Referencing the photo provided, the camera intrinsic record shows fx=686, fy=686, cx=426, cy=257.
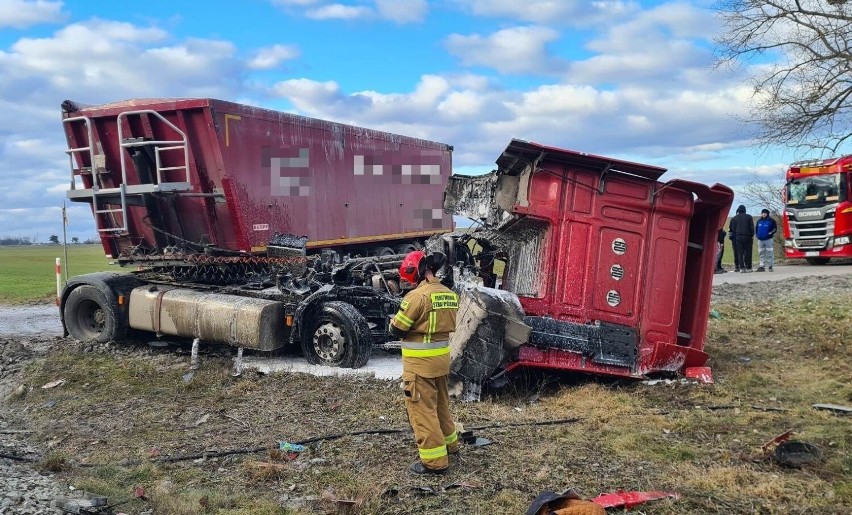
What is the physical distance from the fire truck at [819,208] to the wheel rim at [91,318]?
16.1 m

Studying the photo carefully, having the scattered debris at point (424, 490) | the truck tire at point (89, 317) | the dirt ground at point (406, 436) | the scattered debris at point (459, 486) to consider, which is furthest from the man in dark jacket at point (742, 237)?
the scattered debris at point (424, 490)

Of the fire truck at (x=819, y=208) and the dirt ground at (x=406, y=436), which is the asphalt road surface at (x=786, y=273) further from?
the dirt ground at (x=406, y=436)

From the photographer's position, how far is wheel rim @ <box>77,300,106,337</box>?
28.8 ft

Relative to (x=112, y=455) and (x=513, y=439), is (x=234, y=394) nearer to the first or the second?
(x=112, y=455)

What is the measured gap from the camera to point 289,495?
3820 mm

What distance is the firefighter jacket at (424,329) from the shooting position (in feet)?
13.8

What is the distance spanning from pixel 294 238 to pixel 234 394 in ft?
9.45

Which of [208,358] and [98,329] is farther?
[98,329]

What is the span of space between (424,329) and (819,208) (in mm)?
15990

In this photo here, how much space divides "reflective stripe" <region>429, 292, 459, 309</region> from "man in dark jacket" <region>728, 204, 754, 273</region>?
45.5 feet

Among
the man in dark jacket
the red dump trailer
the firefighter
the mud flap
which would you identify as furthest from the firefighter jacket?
the man in dark jacket

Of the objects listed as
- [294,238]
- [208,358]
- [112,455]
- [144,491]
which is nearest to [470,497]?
[144,491]

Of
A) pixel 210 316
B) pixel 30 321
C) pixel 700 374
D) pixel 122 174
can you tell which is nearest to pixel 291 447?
pixel 210 316

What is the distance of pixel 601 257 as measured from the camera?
6324mm
